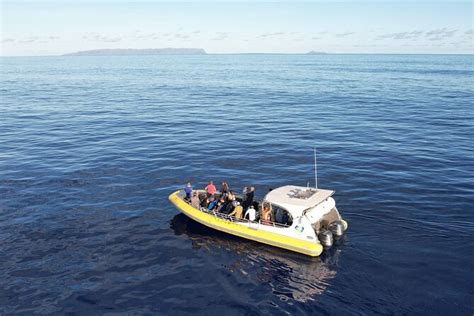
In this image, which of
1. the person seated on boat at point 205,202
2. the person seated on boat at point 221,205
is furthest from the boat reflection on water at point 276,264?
the person seated on boat at point 205,202

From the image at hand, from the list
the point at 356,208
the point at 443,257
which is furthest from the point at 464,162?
the point at 443,257

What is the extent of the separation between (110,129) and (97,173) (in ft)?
59.6

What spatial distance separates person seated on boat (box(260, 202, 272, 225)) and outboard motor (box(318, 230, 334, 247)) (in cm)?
277

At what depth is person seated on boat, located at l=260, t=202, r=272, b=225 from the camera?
2061 cm

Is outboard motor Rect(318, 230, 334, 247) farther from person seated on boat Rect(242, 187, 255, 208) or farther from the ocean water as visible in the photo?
person seated on boat Rect(242, 187, 255, 208)

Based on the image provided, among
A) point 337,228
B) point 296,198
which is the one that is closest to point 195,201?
point 296,198

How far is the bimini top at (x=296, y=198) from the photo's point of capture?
1983cm

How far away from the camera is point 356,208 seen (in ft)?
80.3

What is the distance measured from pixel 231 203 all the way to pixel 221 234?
188cm

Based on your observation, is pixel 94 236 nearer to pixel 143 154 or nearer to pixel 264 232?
pixel 264 232

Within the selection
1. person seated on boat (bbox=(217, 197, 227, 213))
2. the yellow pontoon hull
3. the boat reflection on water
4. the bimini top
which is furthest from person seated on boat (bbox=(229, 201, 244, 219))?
the bimini top

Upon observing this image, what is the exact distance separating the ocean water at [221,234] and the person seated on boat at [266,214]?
55.7 inches

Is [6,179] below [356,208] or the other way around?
the other way around

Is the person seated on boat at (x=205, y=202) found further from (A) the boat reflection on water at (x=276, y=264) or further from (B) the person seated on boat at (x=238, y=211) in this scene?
(B) the person seated on boat at (x=238, y=211)
